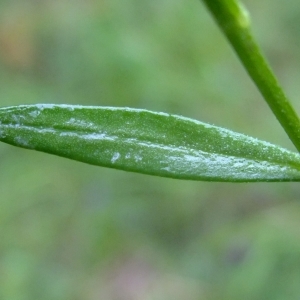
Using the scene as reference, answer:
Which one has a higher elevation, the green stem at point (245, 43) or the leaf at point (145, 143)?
the green stem at point (245, 43)

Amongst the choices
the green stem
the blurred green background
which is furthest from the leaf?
the blurred green background

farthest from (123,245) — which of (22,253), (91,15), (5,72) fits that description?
(91,15)

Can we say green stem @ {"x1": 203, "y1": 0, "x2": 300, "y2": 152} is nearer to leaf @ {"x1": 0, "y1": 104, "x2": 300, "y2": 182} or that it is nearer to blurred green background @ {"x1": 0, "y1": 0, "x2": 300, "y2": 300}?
leaf @ {"x1": 0, "y1": 104, "x2": 300, "y2": 182}

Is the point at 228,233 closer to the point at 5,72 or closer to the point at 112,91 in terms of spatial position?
the point at 112,91

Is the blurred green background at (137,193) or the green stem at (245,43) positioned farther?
the blurred green background at (137,193)

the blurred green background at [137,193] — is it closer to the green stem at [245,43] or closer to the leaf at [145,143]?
the leaf at [145,143]

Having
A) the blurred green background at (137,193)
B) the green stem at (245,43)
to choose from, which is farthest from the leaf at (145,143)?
the blurred green background at (137,193)
